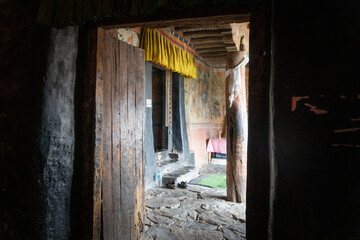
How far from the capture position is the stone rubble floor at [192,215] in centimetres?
344

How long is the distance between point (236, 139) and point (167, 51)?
279 cm

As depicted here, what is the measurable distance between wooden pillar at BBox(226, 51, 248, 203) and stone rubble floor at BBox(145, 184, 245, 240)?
0.91ft

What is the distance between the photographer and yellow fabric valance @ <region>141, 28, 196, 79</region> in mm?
5448

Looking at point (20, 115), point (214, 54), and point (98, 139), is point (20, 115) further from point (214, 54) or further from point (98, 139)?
point (214, 54)

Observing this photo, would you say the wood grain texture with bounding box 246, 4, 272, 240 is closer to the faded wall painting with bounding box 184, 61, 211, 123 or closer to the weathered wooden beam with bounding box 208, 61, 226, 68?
the faded wall painting with bounding box 184, 61, 211, 123

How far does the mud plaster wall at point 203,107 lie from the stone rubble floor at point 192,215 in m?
3.36

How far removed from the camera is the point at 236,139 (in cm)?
481

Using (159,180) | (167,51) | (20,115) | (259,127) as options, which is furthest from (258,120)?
(167,51)

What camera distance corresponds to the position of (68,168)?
223cm

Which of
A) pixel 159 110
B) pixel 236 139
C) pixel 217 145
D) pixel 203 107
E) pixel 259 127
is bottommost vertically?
pixel 217 145

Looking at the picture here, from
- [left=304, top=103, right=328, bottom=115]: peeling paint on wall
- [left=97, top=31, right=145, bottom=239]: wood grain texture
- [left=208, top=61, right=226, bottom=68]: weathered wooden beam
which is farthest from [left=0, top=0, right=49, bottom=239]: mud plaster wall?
[left=208, top=61, right=226, bottom=68]: weathered wooden beam

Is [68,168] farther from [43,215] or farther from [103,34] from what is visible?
[103,34]

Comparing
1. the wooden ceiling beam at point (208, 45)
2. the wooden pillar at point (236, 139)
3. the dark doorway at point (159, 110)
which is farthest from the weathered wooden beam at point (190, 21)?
the wooden ceiling beam at point (208, 45)

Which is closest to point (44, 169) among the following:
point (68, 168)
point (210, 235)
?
point (68, 168)
